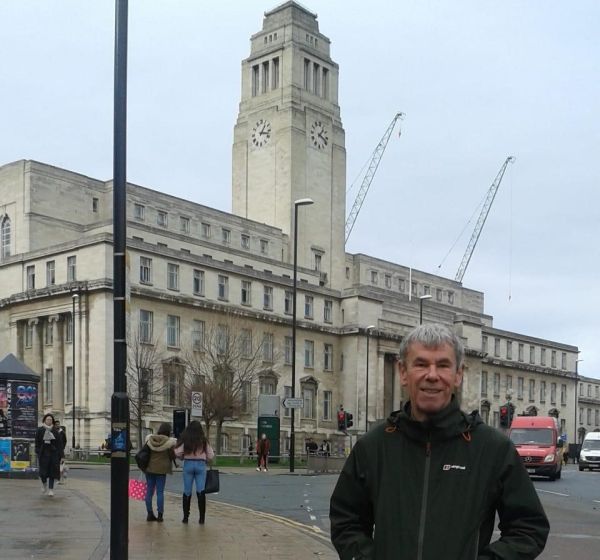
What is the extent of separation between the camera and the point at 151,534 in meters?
14.3

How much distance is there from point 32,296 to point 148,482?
5900cm

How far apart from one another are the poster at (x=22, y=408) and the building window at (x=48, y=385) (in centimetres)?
4278

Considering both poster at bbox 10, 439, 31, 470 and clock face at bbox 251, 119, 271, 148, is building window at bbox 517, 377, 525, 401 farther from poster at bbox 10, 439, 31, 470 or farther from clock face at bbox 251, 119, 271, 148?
poster at bbox 10, 439, 31, 470

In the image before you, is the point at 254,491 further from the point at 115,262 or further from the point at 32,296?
the point at 32,296

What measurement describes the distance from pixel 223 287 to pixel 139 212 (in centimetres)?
1076

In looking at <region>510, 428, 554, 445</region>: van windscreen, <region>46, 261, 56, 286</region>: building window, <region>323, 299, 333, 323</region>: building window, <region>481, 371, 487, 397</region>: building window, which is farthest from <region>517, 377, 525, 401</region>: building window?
<region>510, 428, 554, 445</region>: van windscreen

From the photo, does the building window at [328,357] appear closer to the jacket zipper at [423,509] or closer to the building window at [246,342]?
the building window at [246,342]

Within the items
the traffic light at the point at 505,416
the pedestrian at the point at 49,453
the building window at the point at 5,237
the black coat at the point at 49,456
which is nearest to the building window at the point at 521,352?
Answer: the building window at the point at 5,237

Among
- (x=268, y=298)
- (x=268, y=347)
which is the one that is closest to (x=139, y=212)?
(x=268, y=298)

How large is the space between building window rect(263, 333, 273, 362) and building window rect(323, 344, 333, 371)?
25.2 ft

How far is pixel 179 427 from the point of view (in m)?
38.4

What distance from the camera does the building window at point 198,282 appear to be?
246ft

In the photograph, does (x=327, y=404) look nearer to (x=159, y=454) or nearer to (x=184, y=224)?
(x=184, y=224)

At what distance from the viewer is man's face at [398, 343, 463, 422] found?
3.80 metres
